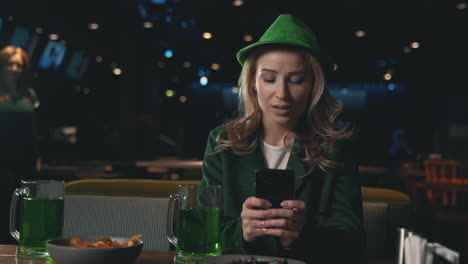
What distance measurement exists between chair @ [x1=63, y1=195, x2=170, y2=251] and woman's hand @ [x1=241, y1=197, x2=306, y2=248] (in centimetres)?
67

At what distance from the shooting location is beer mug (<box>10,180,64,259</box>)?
4.47ft

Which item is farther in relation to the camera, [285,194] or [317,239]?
[317,239]

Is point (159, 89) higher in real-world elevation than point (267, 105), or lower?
higher

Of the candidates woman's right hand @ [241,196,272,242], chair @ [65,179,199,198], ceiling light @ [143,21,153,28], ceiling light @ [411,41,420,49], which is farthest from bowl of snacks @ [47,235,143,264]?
ceiling light @ [411,41,420,49]

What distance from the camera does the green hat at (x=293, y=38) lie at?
5.84 feet

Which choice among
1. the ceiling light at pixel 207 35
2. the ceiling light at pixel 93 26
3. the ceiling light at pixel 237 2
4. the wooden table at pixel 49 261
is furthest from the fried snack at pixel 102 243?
the ceiling light at pixel 207 35

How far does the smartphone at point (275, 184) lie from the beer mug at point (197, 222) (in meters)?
0.11

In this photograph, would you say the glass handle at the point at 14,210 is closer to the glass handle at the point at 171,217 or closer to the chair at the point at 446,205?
the glass handle at the point at 171,217

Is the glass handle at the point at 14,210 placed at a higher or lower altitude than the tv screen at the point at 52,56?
lower

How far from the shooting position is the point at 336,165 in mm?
1798

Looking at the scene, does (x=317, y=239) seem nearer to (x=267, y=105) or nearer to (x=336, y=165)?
(x=336, y=165)

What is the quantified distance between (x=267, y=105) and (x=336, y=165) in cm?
31

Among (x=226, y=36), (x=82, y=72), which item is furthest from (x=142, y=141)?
(x=226, y=36)

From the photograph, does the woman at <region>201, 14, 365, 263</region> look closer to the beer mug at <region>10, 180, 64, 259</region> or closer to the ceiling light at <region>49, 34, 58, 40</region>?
the beer mug at <region>10, 180, 64, 259</region>
